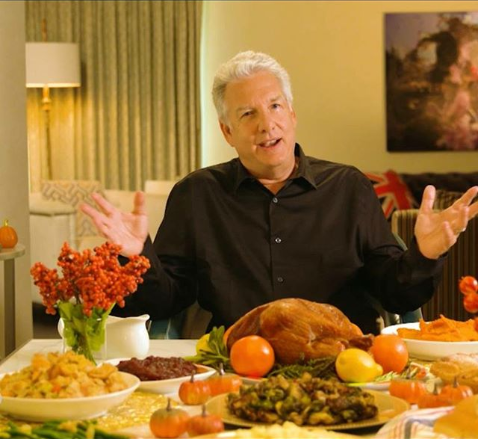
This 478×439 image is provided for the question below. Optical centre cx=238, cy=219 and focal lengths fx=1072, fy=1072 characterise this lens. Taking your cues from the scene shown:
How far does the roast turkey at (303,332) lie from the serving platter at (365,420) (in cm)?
29

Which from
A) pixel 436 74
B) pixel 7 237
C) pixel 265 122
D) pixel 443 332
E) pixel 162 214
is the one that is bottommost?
pixel 162 214

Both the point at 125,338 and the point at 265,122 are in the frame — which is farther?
the point at 265,122

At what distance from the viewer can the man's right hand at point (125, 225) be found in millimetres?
2262

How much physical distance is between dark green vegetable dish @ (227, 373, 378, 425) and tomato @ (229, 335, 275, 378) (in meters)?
0.33

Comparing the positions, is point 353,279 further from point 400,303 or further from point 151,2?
point 151,2

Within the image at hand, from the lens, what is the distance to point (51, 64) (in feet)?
27.0

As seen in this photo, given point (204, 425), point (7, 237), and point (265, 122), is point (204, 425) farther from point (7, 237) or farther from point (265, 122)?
point (7, 237)

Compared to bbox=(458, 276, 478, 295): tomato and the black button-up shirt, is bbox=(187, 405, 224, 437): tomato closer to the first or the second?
bbox=(458, 276, 478, 295): tomato

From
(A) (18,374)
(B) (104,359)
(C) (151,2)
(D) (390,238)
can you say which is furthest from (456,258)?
(C) (151,2)

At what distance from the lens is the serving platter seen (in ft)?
5.08

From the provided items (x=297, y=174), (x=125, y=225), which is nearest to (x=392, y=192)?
(x=297, y=174)

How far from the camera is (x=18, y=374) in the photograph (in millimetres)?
1726

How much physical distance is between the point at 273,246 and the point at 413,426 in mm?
1426

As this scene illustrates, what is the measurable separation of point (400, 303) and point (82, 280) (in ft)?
3.46
